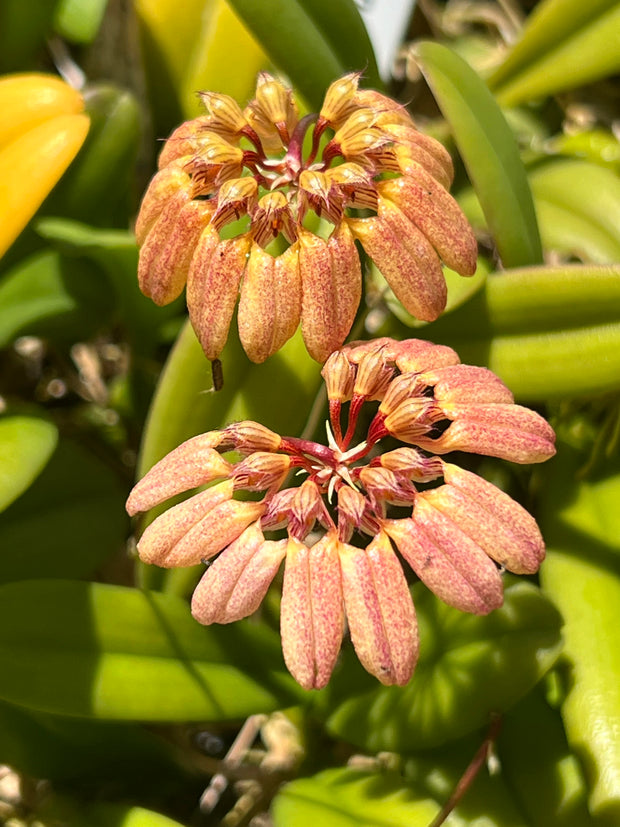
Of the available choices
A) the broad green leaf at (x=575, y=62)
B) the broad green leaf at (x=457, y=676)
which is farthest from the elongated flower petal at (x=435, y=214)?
the broad green leaf at (x=575, y=62)

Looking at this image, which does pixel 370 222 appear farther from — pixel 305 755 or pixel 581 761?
pixel 305 755

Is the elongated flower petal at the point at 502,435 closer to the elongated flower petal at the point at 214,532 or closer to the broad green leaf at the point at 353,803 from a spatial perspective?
the elongated flower petal at the point at 214,532

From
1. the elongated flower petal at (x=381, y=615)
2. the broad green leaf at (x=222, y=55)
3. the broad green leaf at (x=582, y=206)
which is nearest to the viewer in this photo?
the elongated flower petal at (x=381, y=615)

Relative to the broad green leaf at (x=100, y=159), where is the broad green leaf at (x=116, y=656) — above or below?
below

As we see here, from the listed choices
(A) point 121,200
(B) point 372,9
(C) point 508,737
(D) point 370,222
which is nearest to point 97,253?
(A) point 121,200

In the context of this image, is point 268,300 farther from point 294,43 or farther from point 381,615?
point 294,43

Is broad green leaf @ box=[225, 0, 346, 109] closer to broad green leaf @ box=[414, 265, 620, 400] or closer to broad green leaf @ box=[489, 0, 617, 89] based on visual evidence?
broad green leaf @ box=[414, 265, 620, 400]

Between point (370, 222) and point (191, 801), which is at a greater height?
point (370, 222)
